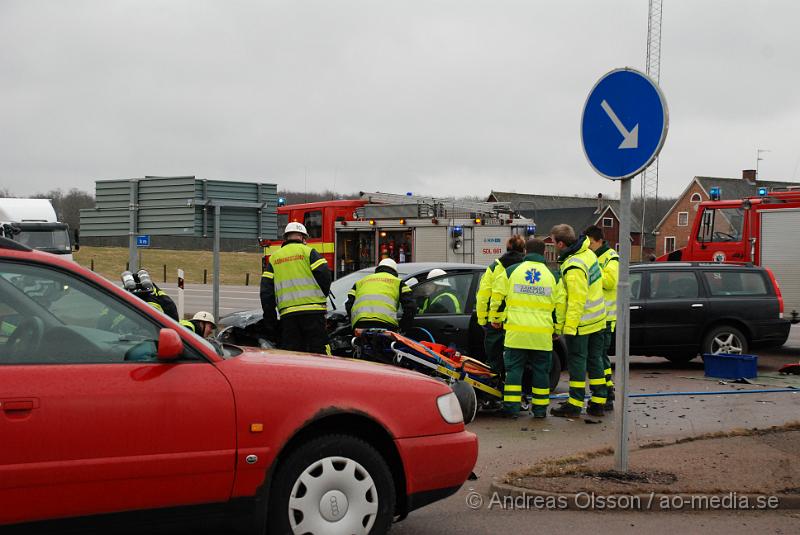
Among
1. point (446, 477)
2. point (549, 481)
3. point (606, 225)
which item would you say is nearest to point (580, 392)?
point (549, 481)

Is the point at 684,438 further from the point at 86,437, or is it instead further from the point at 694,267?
the point at 694,267

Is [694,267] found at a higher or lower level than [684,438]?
higher

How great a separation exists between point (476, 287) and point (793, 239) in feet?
26.8

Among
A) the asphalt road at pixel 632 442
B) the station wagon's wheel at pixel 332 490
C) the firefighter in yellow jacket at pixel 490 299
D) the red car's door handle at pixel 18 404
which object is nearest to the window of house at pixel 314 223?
the asphalt road at pixel 632 442

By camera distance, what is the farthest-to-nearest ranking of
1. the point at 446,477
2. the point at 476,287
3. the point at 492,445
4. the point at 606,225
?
1. the point at 606,225
2. the point at 476,287
3. the point at 492,445
4. the point at 446,477

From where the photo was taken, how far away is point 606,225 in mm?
78062

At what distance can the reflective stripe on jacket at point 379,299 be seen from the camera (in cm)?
→ 899

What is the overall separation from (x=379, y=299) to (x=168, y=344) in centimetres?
515

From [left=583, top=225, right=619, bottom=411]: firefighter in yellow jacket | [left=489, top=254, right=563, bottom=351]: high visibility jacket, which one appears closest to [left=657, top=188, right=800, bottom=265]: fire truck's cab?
[left=583, top=225, right=619, bottom=411]: firefighter in yellow jacket

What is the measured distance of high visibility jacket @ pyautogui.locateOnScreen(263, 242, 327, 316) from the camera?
8625mm

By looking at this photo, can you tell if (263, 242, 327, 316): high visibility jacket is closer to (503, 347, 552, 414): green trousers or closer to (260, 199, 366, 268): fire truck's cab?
(503, 347, 552, 414): green trousers

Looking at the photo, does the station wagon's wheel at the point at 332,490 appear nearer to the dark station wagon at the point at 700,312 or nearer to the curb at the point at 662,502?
the curb at the point at 662,502

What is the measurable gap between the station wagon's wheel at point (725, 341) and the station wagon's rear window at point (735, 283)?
0.56 meters

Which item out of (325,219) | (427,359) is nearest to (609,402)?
(427,359)
